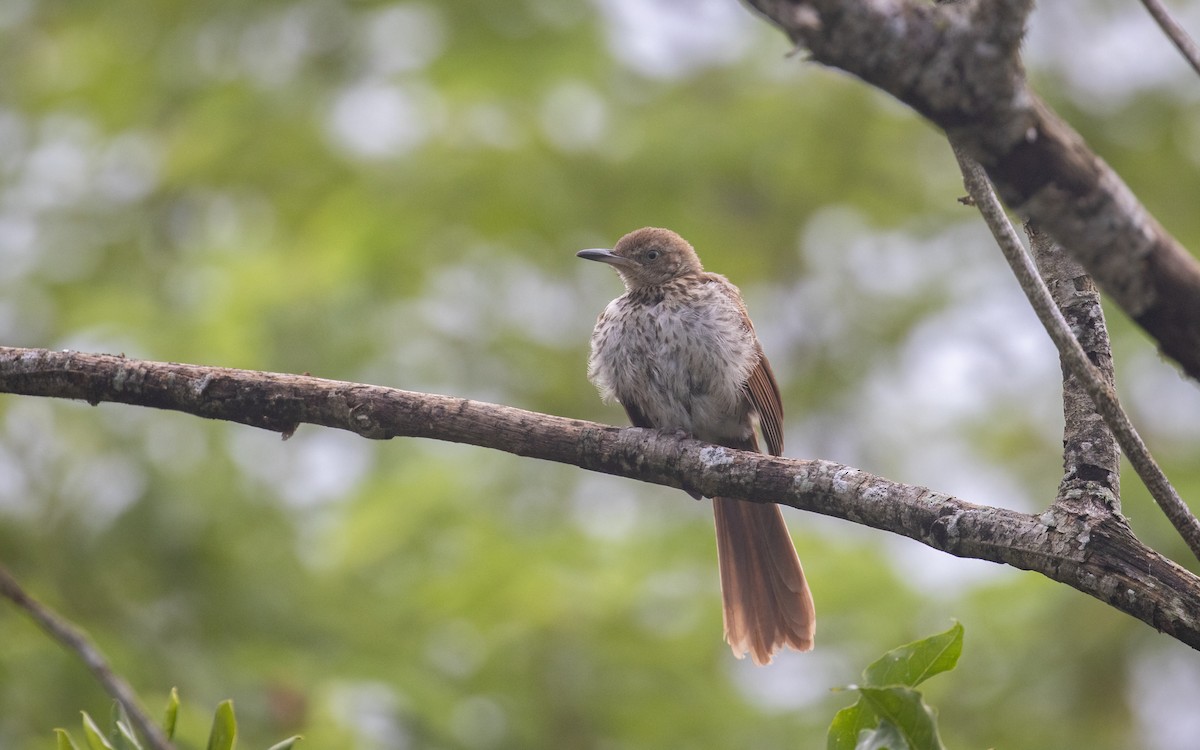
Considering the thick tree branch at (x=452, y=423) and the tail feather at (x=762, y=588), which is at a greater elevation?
the thick tree branch at (x=452, y=423)

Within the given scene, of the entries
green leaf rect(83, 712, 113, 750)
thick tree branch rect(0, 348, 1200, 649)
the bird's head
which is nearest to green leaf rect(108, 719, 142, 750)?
green leaf rect(83, 712, 113, 750)

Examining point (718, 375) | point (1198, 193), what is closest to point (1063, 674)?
Answer: point (718, 375)

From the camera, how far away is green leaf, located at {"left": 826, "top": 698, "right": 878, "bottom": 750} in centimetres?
216

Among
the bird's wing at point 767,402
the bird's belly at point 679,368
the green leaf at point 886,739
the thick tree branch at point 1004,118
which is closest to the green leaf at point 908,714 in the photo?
the green leaf at point 886,739

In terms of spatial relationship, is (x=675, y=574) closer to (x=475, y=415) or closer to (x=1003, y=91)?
(x=475, y=415)

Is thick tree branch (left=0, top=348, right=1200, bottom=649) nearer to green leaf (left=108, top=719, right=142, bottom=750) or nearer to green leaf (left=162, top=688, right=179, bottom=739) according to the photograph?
green leaf (left=162, top=688, right=179, bottom=739)

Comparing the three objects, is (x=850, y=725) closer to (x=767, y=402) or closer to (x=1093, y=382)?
(x=1093, y=382)

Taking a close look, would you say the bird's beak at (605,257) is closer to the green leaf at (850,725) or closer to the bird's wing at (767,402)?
the bird's wing at (767,402)

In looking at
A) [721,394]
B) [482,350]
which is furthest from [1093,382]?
[482,350]

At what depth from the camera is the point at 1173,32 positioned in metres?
2.17

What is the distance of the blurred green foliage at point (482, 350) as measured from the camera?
16.7 ft

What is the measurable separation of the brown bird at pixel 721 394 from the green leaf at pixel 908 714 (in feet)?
8.17

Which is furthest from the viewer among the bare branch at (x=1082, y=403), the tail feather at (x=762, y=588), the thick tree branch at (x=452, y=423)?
the tail feather at (x=762, y=588)

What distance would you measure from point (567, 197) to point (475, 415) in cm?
431
